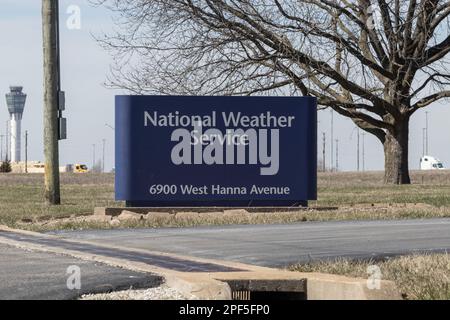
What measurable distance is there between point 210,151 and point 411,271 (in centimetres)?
1178

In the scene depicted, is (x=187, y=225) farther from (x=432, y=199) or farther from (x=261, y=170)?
(x=432, y=199)

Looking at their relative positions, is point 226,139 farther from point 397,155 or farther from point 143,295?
point 397,155

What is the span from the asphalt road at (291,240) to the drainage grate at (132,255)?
0.62m

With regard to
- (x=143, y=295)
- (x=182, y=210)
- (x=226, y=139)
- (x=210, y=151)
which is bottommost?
(x=143, y=295)

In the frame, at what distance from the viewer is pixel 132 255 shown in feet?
39.9

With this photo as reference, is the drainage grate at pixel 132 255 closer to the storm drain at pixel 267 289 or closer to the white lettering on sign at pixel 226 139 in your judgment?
the storm drain at pixel 267 289

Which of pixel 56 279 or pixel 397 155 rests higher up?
pixel 397 155

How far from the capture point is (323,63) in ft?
113

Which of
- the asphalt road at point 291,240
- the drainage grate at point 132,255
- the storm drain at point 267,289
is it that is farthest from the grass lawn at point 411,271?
the drainage grate at point 132,255

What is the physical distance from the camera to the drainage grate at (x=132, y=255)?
33.9 feet

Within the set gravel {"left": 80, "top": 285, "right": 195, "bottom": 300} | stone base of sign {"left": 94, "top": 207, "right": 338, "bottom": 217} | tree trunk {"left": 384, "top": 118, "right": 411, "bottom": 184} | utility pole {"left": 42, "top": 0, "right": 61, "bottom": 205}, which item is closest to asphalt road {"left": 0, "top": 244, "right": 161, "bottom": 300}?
gravel {"left": 80, "top": 285, "right": 195, "bottom": 300}

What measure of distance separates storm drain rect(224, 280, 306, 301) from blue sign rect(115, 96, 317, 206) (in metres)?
12.5

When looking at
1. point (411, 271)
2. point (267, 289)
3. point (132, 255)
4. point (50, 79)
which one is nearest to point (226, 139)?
point (50, 79)
